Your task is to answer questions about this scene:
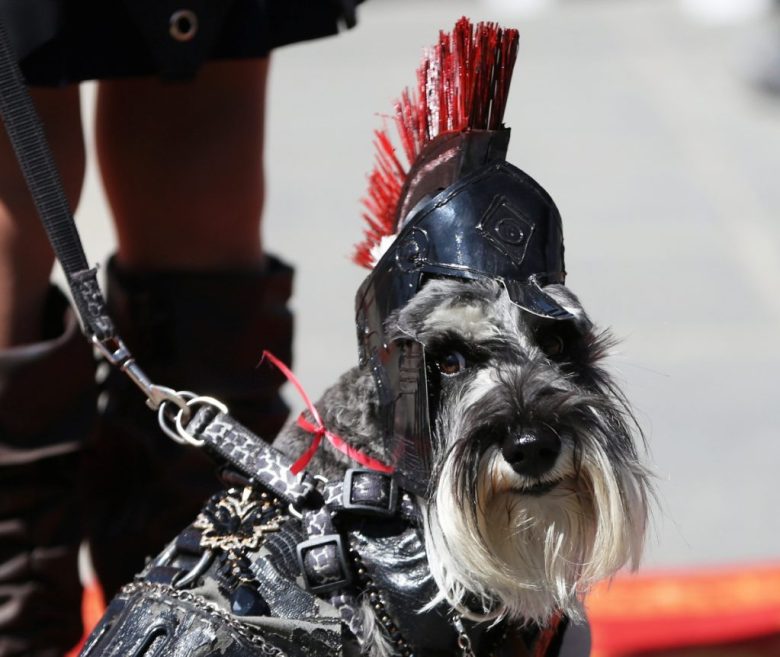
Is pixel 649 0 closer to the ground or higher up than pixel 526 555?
closer to the ground

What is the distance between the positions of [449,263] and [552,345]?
0.55 ft

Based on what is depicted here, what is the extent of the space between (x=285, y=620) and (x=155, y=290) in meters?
0.86

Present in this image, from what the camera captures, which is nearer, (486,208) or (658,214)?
(486,208)

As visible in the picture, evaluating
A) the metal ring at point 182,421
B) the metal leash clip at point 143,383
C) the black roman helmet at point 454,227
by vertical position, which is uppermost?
the black roman helmet at point 454,227

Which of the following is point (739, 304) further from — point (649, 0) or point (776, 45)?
point (649, 0)

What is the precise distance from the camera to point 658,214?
528 cm

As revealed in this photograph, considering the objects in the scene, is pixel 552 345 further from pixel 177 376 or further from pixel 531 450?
pixel 177 376

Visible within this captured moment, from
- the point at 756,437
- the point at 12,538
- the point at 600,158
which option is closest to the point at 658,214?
the point at 600,158

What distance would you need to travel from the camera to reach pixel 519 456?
1528 mm

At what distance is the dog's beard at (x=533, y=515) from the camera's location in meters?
1.54

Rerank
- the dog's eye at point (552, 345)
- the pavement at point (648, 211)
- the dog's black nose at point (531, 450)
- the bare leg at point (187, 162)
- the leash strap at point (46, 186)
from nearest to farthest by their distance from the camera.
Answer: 1. the dog's black nose at point (531, 450)
2. the dog's eye at point (552, 345)
3. the leash strap at point (46, 186)
4. the bare leg at point (187, 162)
5. the pavement at point (648, 211)

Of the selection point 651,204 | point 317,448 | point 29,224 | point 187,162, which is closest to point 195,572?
point 317,448

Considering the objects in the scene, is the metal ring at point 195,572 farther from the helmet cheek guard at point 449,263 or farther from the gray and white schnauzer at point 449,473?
the helmet cheek guard at point 449,263

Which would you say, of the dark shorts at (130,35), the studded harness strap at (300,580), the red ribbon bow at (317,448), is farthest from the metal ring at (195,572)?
the dark shorts at (130,35)
